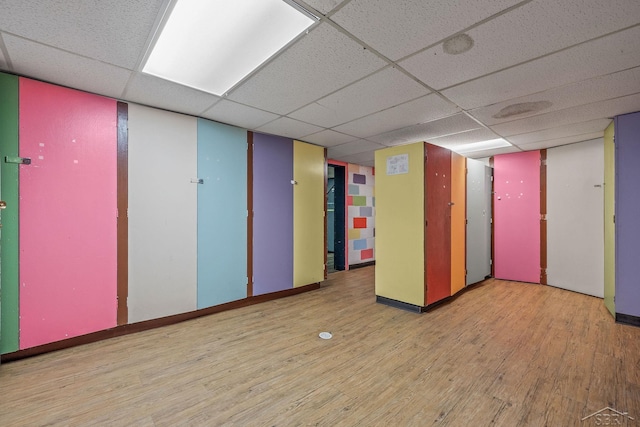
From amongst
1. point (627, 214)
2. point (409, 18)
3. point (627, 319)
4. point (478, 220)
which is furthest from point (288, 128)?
point (627, 319)

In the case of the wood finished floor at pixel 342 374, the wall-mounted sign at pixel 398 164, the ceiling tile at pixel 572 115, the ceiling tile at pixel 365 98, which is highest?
the ceiling tile at pixel 365 98

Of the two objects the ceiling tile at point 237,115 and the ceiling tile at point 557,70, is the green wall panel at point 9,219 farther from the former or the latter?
the ceiling tile at point 557,70

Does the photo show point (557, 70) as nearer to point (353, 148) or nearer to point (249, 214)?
point (353, 148)

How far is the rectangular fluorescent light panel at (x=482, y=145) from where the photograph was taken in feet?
14.8

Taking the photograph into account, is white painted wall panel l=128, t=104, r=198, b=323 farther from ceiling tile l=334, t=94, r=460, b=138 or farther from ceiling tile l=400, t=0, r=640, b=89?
ceiling tile l=400, t=0, r=640, b=89

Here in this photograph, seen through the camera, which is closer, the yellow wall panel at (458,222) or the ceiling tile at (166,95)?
the ceiling tile at (166,95)

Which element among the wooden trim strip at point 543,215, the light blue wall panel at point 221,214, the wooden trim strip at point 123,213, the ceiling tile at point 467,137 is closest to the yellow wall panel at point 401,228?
the ceiling tile at point 467,137

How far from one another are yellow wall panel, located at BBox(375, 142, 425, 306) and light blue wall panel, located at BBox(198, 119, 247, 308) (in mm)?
2015

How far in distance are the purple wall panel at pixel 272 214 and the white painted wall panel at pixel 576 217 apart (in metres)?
4.70

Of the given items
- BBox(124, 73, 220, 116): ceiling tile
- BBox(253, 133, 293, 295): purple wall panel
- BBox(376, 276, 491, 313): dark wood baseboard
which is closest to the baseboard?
BBox(376, 276, 491, 313): dark wood baseboard

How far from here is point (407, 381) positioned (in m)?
2.13

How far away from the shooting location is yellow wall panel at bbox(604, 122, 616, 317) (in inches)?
133

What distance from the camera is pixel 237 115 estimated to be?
3.34 meters

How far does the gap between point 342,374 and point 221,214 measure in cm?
249
